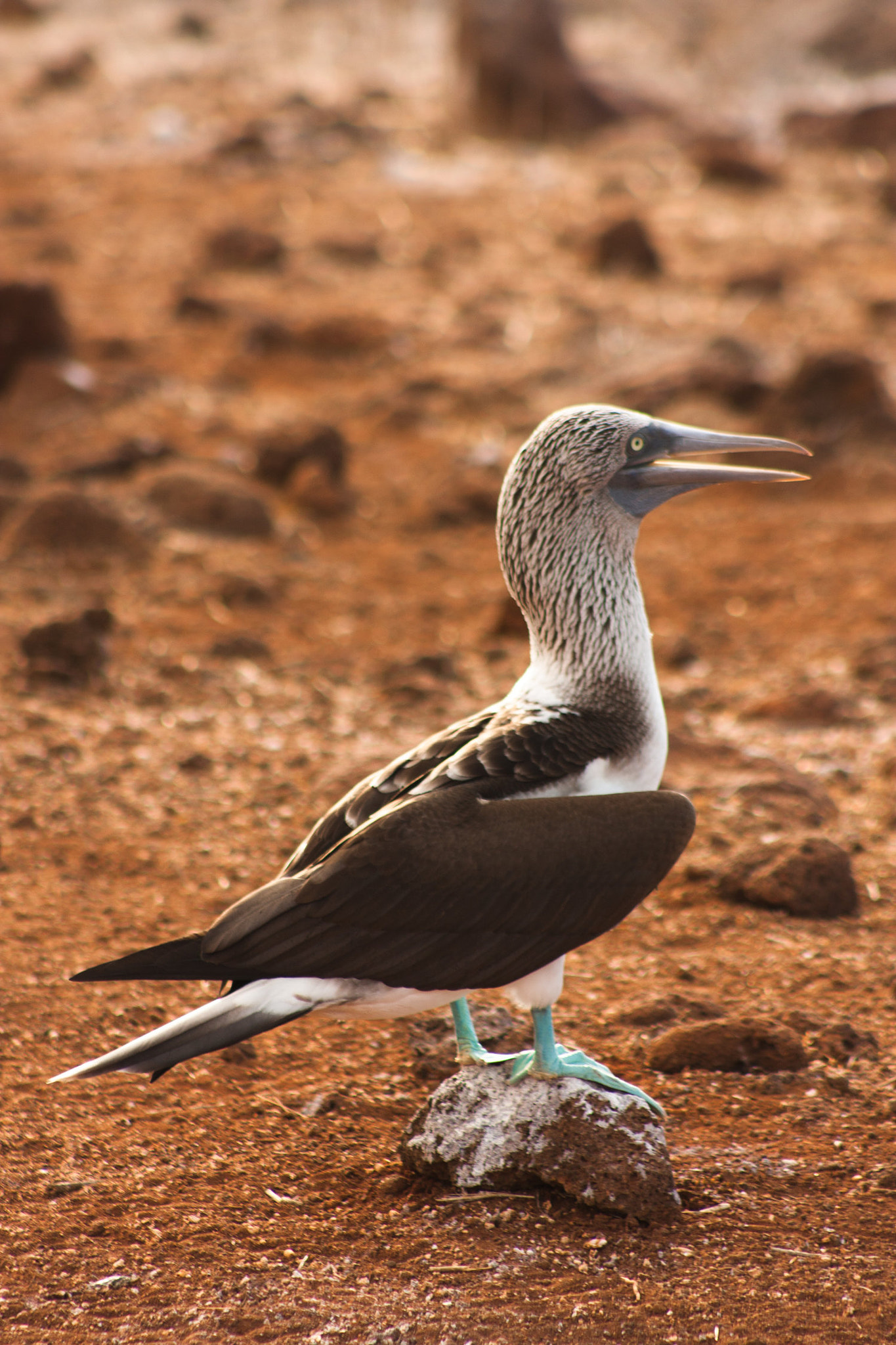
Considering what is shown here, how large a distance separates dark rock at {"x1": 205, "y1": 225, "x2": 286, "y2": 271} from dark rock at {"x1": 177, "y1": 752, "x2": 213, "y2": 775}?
391 inches

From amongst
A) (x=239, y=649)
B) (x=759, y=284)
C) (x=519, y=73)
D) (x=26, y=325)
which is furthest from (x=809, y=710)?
(x=519, y=73)

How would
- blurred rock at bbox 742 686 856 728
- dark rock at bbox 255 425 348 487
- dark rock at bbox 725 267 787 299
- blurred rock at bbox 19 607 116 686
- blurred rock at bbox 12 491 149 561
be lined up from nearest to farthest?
blurred rock at bbox 19 607 116 686 → blurred rock at bbox 742 686 856 728 → blurred rock at bbox 12 491 149 561 → dark rock at bbox 255 425 348 487 → dark rock at bbox 725 267 787 299

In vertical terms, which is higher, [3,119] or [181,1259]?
[181,1259]

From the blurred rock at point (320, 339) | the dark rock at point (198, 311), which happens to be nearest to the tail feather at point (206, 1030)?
the blurred rock at point (320, 339)

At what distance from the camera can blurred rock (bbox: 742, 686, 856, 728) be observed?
7000 millimetres

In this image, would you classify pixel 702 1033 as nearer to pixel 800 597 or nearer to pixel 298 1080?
pixel 298 1080

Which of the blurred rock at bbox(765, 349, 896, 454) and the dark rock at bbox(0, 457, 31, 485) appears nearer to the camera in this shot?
the dark rock at bbox(0, 457, 31, 485)

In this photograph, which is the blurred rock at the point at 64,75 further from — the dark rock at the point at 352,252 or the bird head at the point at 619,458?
the bird head at the point at 619,458

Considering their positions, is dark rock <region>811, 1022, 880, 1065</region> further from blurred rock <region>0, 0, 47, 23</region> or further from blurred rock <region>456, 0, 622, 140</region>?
blurred rock <region>0, 0, 47, 23</region>

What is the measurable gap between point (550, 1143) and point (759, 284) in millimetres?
12147

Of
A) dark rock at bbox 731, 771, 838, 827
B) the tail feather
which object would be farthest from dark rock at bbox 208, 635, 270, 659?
the tail feather

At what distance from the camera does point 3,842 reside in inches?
215

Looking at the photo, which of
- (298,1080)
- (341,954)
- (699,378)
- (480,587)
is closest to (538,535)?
(341,954)

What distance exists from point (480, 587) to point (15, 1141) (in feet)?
17.4
